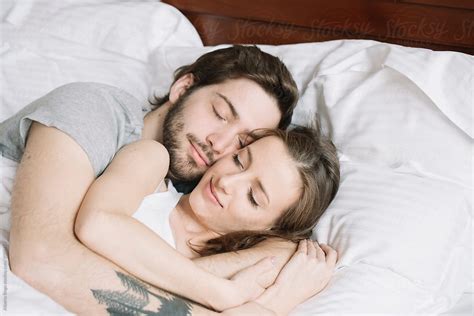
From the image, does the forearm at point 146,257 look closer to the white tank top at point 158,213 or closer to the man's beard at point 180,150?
the white tank top at point 158,213

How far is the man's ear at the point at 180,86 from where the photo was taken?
75.8 inches

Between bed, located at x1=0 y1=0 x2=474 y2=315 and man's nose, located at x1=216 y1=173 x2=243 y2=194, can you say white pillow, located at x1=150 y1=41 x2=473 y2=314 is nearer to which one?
bed, located at x1=0 y1=0 x2=474 y2=315

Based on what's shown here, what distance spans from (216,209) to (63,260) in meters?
0.42

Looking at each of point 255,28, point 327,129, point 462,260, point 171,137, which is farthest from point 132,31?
point 462,260

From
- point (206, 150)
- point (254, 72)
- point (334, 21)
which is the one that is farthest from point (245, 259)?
point (334, 21)

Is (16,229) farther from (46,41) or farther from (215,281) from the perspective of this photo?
(46,41)

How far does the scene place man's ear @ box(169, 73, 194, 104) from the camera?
75.8 inches

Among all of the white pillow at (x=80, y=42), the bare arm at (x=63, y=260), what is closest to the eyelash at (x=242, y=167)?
the bare arm at (x=63, y=260)

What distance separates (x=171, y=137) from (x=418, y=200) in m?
0.68

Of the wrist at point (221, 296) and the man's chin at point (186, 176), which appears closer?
the wrist at point (221, 296)

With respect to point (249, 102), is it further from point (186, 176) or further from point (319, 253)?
point (319, 253)

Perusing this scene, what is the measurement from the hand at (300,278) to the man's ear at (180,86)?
616 millimetres

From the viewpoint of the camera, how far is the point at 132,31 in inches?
90.9

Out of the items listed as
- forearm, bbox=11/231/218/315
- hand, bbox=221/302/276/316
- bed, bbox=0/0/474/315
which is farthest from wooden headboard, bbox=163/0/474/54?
forearm, bbox=11/231/218/315
